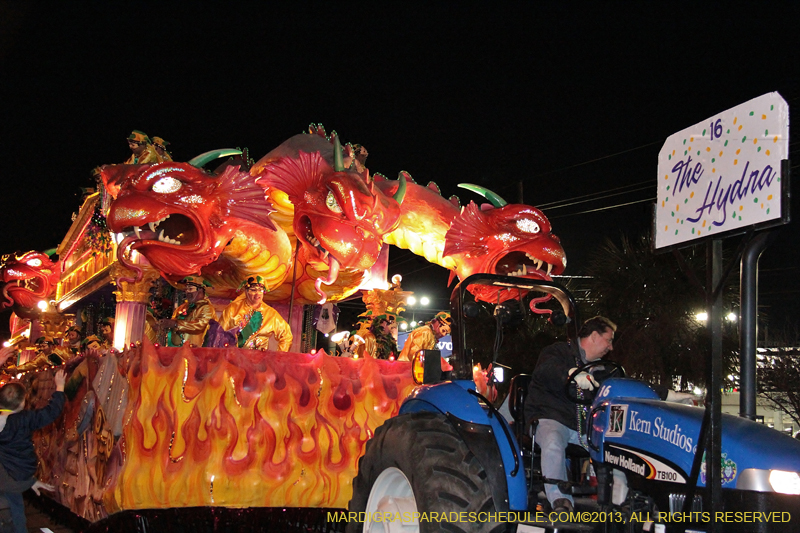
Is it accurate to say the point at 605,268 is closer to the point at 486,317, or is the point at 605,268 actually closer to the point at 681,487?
the point at 486,317

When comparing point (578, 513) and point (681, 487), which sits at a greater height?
point (681, 487)

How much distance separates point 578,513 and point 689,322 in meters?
10.2

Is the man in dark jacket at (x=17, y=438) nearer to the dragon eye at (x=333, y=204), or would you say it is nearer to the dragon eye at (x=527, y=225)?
the dragon eye at (x=333, y=204)

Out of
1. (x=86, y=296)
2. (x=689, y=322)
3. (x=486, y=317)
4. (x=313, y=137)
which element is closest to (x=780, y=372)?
(x=689, y=322)

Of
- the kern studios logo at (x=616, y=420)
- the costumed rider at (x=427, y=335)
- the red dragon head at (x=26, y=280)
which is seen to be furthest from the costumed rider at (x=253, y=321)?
→ the red dragon head at (x=26, y=280)

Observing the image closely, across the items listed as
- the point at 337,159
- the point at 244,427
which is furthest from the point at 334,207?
the point at 244,427

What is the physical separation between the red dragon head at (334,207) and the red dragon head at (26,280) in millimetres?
11154

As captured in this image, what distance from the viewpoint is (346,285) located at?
12.4m

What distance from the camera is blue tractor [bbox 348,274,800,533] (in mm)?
2779

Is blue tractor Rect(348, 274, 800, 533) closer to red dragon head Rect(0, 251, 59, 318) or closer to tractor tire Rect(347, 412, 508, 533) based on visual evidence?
tractor tire Rect(347, 412, 508, 533)

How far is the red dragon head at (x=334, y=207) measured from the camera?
992 cm

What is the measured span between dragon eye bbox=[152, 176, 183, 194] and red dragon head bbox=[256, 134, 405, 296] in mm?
1364

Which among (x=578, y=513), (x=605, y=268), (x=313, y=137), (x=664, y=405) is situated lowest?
(x=578, y=513)

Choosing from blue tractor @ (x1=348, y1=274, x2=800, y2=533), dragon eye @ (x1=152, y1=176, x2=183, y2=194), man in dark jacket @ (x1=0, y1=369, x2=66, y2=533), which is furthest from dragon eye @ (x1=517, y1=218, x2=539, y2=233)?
man in dark jacket @ (x1=0, y1=369, x2=66, y2=533)
